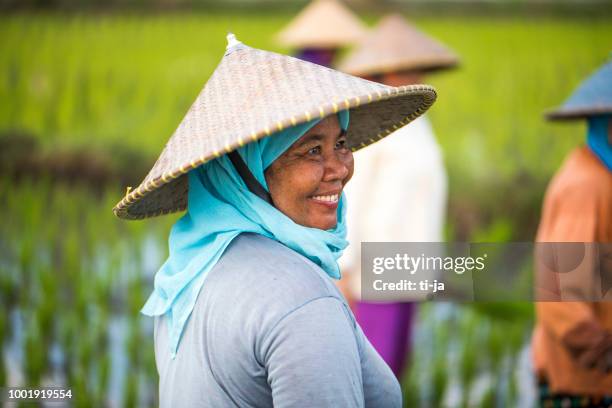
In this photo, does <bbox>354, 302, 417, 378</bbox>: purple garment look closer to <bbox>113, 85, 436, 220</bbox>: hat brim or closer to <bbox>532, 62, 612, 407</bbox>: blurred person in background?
<bbox>532, 62, 612, 407</bbox>: blurred person in background

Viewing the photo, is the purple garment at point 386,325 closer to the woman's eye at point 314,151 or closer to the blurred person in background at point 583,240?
the blurred person in background at point 583,240

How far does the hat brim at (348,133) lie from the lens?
4.78 feet

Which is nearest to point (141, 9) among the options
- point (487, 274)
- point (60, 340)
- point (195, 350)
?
point (60, 340)

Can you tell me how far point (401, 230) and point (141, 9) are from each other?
10.2 ft

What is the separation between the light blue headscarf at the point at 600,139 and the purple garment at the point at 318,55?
196 centimetres

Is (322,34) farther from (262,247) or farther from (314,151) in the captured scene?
(262,247)

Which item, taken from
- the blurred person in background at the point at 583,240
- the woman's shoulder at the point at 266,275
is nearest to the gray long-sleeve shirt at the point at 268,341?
the woman's shoulder at the point at 266,275

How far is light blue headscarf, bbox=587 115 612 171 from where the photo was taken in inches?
107

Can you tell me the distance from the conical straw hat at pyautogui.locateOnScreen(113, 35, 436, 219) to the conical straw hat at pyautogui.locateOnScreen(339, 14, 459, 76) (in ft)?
5.86

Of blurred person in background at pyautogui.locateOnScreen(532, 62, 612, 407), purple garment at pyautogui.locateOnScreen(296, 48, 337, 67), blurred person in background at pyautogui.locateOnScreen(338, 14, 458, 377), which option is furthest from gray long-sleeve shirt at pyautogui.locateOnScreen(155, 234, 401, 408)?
purple garment at pyautogui.locateOnScreen(296, 48, 337, 67)

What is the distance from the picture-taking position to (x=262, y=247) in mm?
1505

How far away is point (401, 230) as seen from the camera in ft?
10.5

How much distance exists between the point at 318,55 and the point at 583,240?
2.29 metres

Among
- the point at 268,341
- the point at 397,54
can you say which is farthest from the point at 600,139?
the point at 268,341
